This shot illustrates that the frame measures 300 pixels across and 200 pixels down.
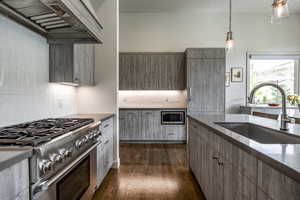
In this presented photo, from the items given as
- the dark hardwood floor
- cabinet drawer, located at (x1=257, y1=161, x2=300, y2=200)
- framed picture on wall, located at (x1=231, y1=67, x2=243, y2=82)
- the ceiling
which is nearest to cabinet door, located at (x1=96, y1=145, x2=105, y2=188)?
the dark hardwood floor

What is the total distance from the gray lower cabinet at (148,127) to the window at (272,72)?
2.40 metres

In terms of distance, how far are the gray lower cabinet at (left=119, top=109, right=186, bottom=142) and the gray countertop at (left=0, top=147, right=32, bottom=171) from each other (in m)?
4.04

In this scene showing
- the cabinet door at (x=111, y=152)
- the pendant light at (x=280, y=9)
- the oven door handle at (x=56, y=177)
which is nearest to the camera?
the oven door handle at (x=56, y=177)

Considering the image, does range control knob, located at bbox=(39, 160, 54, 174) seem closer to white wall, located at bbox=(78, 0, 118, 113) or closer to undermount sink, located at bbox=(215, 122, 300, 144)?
undermount sink, located at bbox=(215, 122, 300, 144)

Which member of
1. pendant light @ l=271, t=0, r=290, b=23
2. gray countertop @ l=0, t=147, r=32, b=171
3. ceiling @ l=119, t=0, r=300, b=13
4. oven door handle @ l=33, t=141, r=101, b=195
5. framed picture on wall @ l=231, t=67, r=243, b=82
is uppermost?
ceiling @ l=119, t=0, r=300, b=13

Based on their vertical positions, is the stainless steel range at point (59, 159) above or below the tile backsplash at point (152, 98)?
below

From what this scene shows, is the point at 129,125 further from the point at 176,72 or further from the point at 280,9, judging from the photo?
the point at 280,9

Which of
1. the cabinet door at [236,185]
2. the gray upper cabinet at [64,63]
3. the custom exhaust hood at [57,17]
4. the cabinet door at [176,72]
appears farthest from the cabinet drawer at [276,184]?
the cabinet door at [176,72]

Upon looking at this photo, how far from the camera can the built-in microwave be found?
5.09 metres

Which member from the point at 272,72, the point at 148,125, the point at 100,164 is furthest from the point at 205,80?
the point at 100,164

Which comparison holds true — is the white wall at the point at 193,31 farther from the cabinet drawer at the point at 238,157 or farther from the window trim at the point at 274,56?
the cabinet drawer at the point at 238,157

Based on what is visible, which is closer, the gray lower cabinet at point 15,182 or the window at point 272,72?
the gray lower cabinet at point 15,182

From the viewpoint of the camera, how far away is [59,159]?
1.33 metres

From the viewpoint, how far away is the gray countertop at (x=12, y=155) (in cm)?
83
